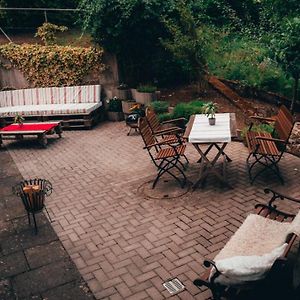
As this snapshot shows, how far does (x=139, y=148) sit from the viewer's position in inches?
380

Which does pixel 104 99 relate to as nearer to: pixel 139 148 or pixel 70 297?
pixel 139 148

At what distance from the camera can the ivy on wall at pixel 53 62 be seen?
1312 cm

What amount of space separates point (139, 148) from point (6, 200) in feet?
11.9

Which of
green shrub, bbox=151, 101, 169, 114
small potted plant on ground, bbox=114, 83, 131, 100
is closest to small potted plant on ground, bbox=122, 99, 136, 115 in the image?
small potted plant on ground, bbox=114, 83, 131, 100

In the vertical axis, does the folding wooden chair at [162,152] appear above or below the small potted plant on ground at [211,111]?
below

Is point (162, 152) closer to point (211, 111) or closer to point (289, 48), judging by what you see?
point (211, 111)

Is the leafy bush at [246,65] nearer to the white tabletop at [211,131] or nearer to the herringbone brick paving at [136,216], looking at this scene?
the herringbone brick paving at [136,216]

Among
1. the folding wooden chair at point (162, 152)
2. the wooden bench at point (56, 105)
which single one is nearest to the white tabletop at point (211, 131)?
the folding wooden chair at point (162, 152)

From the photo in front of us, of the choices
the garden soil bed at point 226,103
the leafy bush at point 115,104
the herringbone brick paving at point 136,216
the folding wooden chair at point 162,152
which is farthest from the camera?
the leafy bush at point 115,104

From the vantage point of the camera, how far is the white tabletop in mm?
6465

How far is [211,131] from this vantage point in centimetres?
684

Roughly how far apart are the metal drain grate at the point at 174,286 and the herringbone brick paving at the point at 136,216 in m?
0.06

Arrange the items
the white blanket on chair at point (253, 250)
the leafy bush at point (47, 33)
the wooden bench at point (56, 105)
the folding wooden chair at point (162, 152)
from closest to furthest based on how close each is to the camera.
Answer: the white blanket on chair at point (253, 250)
the folding wooden chair at point (162, 152)
the wooden bench at point (56, 105)
the leafy bush at point (47, 33)

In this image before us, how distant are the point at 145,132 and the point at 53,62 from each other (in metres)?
7.48
